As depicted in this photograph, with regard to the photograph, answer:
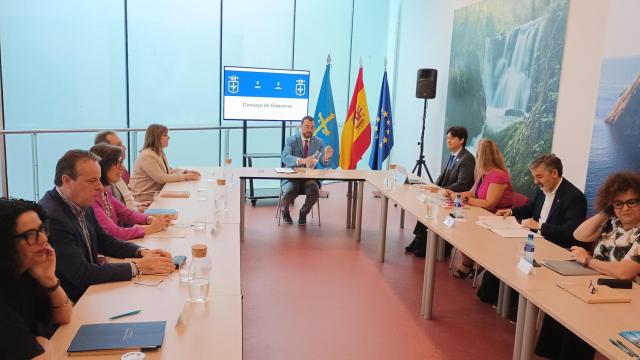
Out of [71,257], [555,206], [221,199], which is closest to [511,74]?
[555,206]

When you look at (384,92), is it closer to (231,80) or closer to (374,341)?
(231,80)

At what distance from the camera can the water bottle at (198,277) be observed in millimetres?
2027

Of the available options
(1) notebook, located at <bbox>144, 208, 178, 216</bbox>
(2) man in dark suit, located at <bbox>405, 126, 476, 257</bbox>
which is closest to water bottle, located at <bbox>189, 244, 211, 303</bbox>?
(1) notebook, located at <bbox>144, 208, 178, 216</bbox>

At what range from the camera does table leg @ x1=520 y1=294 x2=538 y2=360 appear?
7.43ft

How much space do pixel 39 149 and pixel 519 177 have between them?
4.89 m

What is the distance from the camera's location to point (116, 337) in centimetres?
165

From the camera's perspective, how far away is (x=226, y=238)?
2959 millimetres

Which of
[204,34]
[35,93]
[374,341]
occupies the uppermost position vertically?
[204,34]

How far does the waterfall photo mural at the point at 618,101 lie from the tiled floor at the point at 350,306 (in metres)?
1.48

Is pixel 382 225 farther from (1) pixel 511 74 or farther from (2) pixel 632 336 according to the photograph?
(2) pixel 632 336

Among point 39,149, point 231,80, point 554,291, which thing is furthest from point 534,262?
point 231,80

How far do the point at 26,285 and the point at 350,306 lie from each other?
8.20 ft

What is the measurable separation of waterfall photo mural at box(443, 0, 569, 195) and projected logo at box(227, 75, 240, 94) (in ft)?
9.59

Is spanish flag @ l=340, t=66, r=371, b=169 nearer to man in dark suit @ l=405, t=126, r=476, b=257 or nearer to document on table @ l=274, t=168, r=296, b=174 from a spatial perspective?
document on table @ l=274, t=168, r=296, b=174
